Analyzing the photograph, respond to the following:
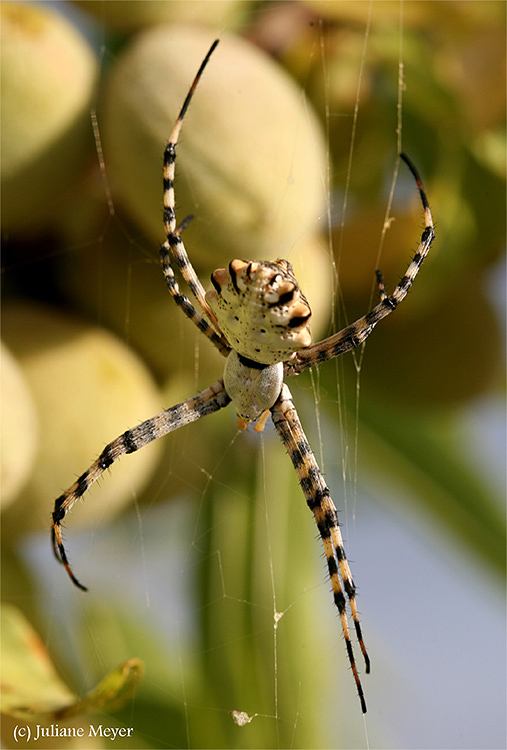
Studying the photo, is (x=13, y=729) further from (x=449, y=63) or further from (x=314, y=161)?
(x=449, y=63)

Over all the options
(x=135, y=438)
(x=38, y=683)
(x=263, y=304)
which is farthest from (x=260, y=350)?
(x=38, y=683)

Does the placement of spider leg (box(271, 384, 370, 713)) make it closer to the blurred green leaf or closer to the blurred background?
the blurred background

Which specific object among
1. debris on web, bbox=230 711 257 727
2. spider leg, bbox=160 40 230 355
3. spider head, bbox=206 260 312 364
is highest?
spider leg, bbox=160 40 230 355

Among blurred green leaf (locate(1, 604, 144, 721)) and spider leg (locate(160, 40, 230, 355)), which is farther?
spider leg (locate(160, 40, 230, 355))

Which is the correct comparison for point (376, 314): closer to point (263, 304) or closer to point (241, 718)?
point (263, 304)

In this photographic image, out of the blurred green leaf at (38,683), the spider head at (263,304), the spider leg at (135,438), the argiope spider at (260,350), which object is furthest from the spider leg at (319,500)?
the blurred green leaf at (38,683)

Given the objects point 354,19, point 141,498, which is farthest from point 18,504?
point 354,19

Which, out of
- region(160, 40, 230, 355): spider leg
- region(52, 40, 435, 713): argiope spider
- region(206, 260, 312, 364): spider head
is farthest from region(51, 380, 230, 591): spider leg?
region(206, 260, 312, 364): spider head
